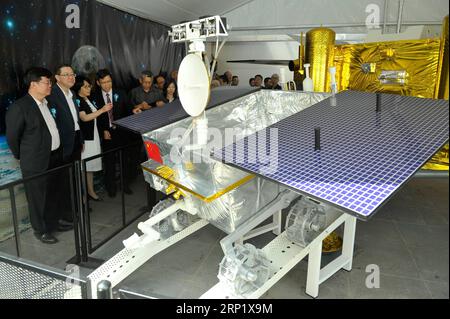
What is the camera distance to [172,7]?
457 cm

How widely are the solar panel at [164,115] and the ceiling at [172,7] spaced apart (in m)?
1.73

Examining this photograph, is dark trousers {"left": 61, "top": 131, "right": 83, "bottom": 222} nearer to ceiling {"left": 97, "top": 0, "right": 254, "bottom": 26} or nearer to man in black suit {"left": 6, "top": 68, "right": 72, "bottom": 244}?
man in black suit {"left": 6, "top": 68, "right": 72, "bottom": 244}

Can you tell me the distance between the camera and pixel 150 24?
196 inches

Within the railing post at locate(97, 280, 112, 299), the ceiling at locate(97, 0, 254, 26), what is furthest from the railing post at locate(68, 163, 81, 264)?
the ceiling at locate(97, 0, 254, 26)

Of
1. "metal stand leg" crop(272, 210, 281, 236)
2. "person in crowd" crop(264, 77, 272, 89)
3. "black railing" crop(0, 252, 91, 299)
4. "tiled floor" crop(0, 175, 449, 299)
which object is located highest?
"person in crowd" crop(264, 77, 272, 89)

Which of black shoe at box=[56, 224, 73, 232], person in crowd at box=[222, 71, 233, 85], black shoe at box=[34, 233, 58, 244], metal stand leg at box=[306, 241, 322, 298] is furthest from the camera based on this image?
person in crowd at box=[222, 71, 233, 85]

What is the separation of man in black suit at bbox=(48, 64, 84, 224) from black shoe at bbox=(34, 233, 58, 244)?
0.27m

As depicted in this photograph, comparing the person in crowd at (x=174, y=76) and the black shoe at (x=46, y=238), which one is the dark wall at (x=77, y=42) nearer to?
the person in crowd at (x=174, y=76)

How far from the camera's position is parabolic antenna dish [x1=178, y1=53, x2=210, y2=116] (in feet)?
6.81

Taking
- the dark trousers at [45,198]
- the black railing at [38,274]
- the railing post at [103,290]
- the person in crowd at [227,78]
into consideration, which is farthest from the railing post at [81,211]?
the person in crowd at [227,78]

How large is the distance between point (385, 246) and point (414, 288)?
0.64 meters

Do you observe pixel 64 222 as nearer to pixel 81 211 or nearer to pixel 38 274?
pixel 81 211

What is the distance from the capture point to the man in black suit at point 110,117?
12.0 feet

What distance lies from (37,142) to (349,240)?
245 centimetres
